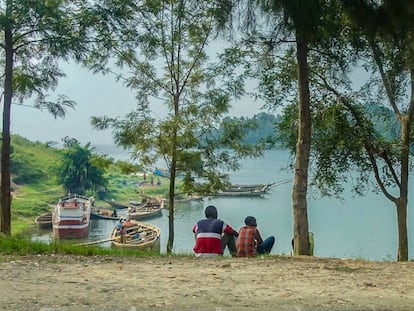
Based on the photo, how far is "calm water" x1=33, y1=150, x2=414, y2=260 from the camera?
78.5 feet

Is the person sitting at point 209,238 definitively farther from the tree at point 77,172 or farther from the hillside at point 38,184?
the tree at point 77,172

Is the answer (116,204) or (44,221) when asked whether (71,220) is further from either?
(116,204)

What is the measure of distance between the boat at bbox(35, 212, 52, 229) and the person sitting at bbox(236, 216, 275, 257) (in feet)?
138

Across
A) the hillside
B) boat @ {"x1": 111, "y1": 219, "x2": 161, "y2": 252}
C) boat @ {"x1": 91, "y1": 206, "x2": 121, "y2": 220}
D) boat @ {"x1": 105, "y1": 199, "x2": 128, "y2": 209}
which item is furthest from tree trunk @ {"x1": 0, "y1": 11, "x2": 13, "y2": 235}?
boat @ {"x1": 105, "y1": 199, "x2": 128, "y2": 209}

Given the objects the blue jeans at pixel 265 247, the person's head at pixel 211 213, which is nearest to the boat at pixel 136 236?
the blue jeans at pixel 265 247

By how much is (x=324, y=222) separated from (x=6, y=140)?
82.6 feet

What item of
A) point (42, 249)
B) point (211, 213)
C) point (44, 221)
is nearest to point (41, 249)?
point (42, 249)

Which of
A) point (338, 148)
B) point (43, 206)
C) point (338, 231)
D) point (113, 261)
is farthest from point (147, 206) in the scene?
point (113, 261)

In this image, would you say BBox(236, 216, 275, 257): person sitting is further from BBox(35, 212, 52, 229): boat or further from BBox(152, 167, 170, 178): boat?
BBox(35, 212, 52, 229): boat

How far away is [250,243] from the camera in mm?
8906

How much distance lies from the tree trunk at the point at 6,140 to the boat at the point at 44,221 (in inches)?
1502

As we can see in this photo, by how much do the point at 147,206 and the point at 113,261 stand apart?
43.3 meters

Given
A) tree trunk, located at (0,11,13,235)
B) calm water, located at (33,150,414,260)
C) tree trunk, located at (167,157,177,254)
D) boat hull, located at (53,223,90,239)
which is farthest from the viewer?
boat hull, located at (53,223,90,239)

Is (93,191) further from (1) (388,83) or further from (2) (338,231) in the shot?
(1) (388,83)
